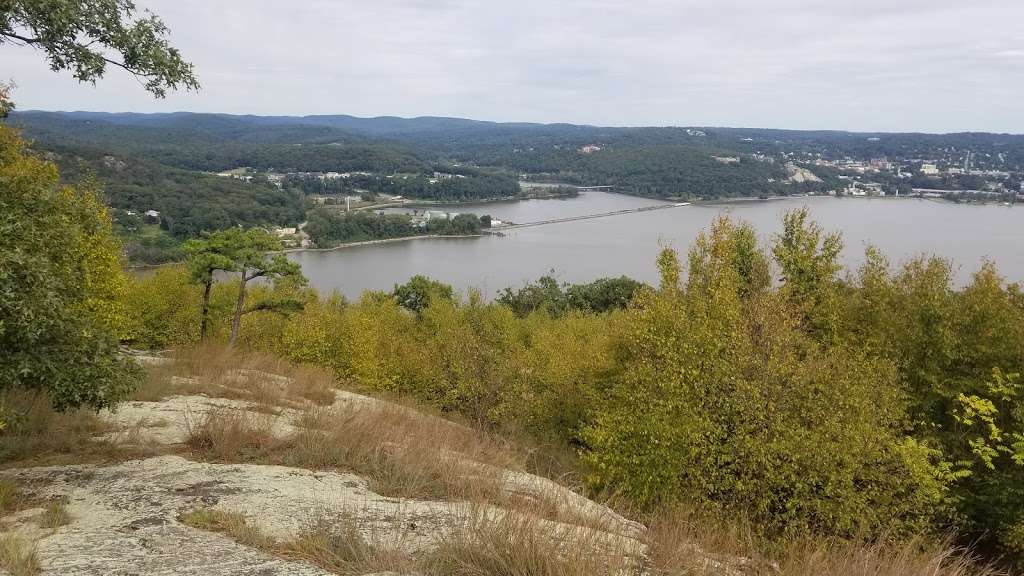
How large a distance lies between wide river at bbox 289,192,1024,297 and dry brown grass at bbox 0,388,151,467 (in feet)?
136

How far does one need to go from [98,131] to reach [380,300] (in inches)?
6877

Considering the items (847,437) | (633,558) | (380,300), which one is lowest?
(380,300)

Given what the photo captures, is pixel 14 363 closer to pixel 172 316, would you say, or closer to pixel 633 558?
pixel 633 558

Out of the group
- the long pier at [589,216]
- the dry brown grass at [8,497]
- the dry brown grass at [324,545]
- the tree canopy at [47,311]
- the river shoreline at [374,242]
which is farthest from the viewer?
the long pier at [589,216]

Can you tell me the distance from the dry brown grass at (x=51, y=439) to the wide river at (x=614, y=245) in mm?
41323

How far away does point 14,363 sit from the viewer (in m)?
4.45

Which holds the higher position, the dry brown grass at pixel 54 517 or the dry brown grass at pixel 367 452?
the dry brown grass at pixel 54 517

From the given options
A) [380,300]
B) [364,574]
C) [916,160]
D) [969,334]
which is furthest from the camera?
[916,160]

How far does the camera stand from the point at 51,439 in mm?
6031

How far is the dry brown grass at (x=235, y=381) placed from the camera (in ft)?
28.8

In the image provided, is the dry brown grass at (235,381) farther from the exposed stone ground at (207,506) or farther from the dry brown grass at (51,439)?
the exposed stone ground at (207,506)

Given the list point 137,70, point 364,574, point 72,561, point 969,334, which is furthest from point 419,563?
point 969,334

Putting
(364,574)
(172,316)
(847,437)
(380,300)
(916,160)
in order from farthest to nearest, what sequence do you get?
(916,160) → (380,300) → (172,316) → (847,437) → (364,574)

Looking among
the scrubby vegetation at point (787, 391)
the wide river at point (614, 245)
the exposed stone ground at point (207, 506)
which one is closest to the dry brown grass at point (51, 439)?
the exposed stone ground at point (207, 506)
